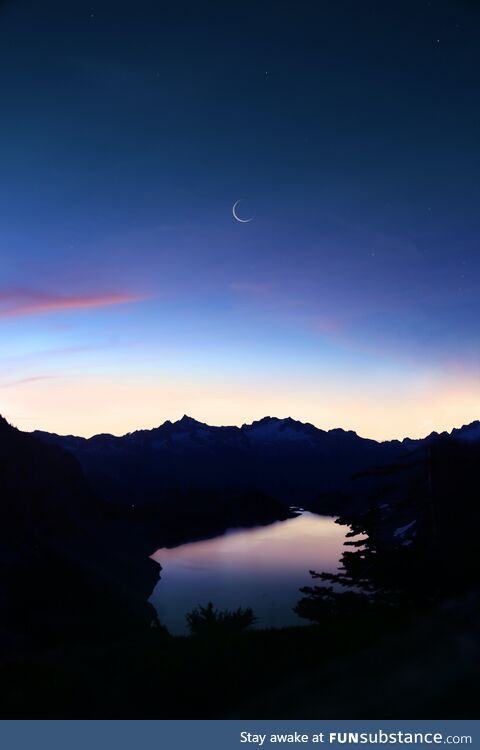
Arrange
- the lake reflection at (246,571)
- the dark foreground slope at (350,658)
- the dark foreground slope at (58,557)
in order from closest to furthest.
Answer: the dark foreground slope at (350,658)
the dark foreground slope at (58,557)
the lake reflection at (246,571)

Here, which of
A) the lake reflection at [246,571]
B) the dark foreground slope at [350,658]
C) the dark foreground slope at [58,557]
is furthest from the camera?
the lake reflection at [246,571]

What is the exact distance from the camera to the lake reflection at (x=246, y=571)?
71.8 m

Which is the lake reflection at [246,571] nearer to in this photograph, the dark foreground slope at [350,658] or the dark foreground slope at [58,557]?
the dark foreground slope at [58,557]

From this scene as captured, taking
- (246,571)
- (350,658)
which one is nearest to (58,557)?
(246,571)

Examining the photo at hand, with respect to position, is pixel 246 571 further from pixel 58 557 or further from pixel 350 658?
pixel 350 658

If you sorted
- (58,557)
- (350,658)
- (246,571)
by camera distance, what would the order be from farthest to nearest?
(246,571) → (58,557) → (350,658)

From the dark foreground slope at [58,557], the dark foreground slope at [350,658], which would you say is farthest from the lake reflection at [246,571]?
the dark foreground slope at [350,658]

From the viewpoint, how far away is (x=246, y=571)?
10200cm

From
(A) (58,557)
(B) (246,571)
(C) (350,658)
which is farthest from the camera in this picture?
(B) (246,571)

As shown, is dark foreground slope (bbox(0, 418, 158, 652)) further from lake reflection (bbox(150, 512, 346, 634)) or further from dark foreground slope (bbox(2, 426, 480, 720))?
dark foreground slope (bbox(2, 426, 480, 720))

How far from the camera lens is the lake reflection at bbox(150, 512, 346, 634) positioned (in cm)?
7181

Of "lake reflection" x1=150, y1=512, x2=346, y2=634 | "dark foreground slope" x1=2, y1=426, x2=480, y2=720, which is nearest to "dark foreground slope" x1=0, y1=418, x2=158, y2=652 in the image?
"lake reflection" x1=150, y1=512, x2=346, y2=634
